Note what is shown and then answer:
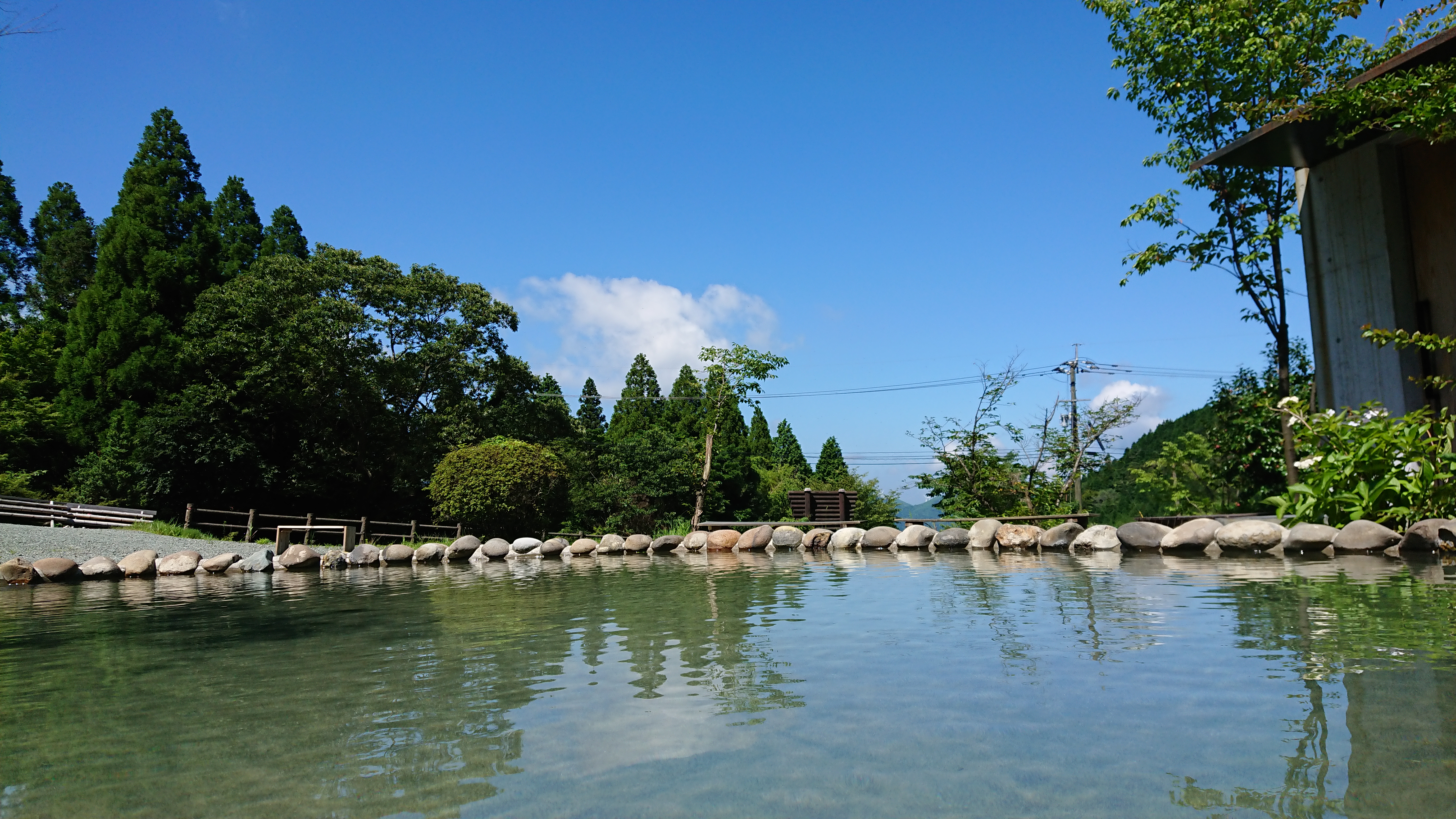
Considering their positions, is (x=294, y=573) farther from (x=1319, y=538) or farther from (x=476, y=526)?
(x=1319, y=538)

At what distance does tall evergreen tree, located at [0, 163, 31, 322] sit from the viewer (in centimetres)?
3111

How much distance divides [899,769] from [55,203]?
131ft

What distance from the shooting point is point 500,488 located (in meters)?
18.7

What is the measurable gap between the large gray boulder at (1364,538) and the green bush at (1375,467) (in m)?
0.31

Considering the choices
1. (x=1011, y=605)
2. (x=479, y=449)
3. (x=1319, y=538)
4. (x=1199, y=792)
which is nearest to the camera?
(x=1199, y=792)

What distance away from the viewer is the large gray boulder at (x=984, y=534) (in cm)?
1280

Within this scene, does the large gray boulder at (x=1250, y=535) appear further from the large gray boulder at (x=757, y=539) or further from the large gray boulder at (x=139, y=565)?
the large gray boulder at (x=139, y=565)

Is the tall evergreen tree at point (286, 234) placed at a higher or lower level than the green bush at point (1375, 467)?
higher

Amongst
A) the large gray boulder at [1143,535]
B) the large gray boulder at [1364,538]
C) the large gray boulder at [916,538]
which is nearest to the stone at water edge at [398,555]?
the large gray boulder at [916,538]

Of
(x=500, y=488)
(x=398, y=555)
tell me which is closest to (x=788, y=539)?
(x=398, y=555)

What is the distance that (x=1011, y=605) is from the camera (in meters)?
6.12

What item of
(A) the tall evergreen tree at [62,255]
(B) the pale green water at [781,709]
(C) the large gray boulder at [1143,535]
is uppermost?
(A) the tall evergreen tree at [62,255]

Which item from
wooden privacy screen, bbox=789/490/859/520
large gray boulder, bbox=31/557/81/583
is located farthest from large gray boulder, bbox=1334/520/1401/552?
large gray boulder, bbox=31/557/81/583

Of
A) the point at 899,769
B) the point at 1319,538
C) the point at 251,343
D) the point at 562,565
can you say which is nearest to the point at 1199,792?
the point at 899,769
